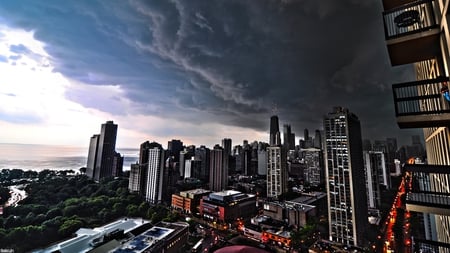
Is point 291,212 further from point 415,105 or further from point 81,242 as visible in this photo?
point 415,105

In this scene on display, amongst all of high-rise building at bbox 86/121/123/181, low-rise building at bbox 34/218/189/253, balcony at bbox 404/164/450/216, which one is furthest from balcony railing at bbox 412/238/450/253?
high-rise building at bbox 86/121/123/181

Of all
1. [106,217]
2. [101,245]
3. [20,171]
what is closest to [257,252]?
[101,245]

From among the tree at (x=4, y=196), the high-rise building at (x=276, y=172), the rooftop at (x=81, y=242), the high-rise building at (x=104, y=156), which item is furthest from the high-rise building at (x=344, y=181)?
the high-rise building at (x=104, y=156)

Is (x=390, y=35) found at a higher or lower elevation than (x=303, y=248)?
higher

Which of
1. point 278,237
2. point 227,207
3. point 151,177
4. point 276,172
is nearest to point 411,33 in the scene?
point 278,237

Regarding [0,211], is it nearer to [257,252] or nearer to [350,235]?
[257,252]

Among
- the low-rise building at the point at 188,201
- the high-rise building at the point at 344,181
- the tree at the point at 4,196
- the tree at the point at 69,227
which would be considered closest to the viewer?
the tree at the point at 69,227

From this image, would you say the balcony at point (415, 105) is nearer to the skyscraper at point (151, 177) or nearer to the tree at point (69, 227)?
A: the tree at point (69, 227)
